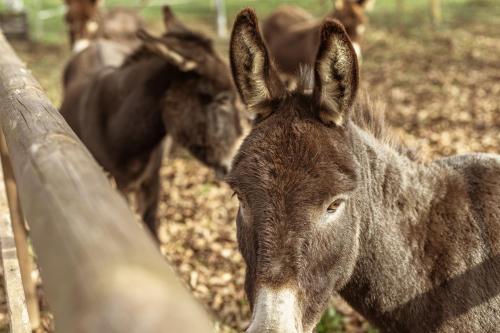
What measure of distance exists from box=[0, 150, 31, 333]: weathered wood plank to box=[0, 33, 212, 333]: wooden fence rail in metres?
1.47

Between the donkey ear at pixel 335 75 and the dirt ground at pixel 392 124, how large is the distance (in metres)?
0.76

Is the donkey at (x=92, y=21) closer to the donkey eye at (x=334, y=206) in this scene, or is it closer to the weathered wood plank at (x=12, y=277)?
the weathered wood plank at (x=12, y=277)

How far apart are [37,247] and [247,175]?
3.40ft

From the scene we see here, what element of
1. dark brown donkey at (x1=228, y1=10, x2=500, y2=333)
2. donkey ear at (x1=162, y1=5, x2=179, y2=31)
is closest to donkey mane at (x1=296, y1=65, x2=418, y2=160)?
dark brown donkey at (x1=228, y1=10, x2=500, y2=333)

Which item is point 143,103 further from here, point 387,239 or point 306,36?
point 306,36

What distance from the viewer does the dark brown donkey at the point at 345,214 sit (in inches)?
Result: 78.4

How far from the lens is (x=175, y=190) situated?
22.7 feet

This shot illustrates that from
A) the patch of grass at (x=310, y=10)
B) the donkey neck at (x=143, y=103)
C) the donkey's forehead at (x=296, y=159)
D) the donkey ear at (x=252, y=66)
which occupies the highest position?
the donkey ear at (x=252, y=66)

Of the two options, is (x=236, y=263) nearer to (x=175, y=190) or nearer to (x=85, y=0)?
(x=175, y=190)

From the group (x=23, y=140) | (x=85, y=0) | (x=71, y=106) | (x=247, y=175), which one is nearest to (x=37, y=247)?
(x=23, y=140)

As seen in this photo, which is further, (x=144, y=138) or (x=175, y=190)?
(x=175, y=190)

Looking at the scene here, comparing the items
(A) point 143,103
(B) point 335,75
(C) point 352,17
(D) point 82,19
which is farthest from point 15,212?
(C) point 352,17

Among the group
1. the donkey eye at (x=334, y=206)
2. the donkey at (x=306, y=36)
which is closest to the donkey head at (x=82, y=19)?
the donkey at (x=306, y=36)

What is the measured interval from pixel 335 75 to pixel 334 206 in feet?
1.83
